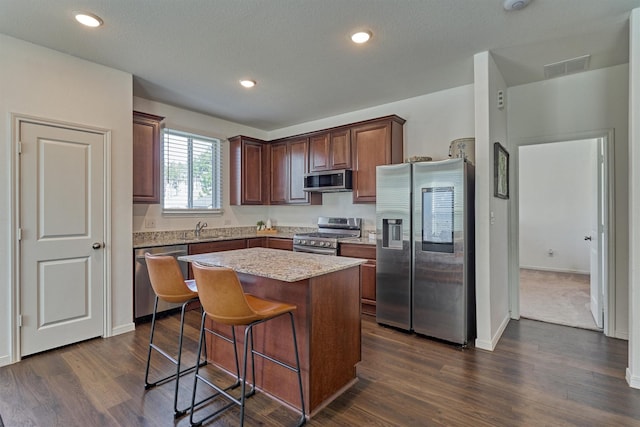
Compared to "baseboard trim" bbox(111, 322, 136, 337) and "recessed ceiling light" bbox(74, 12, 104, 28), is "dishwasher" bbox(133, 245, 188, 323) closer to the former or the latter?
"baseboard trim" bbox(111, 322, 136, 337)

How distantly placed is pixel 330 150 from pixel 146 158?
7.77 ft

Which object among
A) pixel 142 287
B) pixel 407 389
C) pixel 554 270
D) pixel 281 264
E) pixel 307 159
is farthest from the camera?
pixel 554 270

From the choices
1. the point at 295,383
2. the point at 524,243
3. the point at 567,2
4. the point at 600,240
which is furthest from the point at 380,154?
the point at 524,243

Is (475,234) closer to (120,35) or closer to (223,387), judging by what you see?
(223,387)

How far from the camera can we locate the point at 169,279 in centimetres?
219

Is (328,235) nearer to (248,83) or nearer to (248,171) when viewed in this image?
(248,171)

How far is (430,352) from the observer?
9.55 ft

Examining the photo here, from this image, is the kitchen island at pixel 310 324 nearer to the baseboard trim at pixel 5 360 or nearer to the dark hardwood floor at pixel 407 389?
the dark hardwood floor at pixel 407 389

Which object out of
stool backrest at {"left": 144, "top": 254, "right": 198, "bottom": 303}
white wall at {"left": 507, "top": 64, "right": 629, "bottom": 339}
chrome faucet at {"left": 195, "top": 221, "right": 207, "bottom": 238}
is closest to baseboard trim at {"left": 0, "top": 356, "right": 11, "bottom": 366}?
stool backrest at {"left": 144, "top": 254, "right": 198, "bottom": 303}

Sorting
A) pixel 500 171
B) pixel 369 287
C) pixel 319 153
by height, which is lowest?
→ pixel 369 287

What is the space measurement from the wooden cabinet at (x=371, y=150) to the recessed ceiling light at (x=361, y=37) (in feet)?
4.74

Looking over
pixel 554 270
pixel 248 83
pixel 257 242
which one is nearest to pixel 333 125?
pixel 248 83

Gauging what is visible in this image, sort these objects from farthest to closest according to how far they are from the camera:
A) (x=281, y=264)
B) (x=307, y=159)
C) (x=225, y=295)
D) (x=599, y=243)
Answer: (x=307, y=159) < (x=599, y=243) < (x=281, y=264) < (x=225, y=295)

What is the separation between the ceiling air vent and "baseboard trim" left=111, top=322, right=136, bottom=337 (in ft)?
16.4
